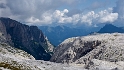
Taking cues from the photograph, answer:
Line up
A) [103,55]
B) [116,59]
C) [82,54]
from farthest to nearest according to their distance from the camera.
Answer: [82,54], [103,55], [116,59]

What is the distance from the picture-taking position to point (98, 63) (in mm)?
103250

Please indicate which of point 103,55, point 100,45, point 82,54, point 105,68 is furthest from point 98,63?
point 82,54

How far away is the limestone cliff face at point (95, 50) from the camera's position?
124856 millimetres

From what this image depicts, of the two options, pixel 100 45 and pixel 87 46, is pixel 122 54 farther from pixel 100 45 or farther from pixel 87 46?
pixel 87 46

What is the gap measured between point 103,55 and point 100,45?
15.3m

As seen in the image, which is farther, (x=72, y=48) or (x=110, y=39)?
(x=72, y=48)

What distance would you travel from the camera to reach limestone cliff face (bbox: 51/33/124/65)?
124856 millimetres

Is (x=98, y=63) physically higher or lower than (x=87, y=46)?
lower

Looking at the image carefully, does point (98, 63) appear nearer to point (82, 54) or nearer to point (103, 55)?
point (103, 55)

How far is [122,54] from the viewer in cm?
11944

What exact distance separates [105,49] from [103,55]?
5708 mm

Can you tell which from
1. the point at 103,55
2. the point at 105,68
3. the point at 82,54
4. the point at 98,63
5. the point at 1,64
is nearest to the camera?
the point at 1,64

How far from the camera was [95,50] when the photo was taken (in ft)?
461

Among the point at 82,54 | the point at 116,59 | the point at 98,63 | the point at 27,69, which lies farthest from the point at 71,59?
the point at 27,69
